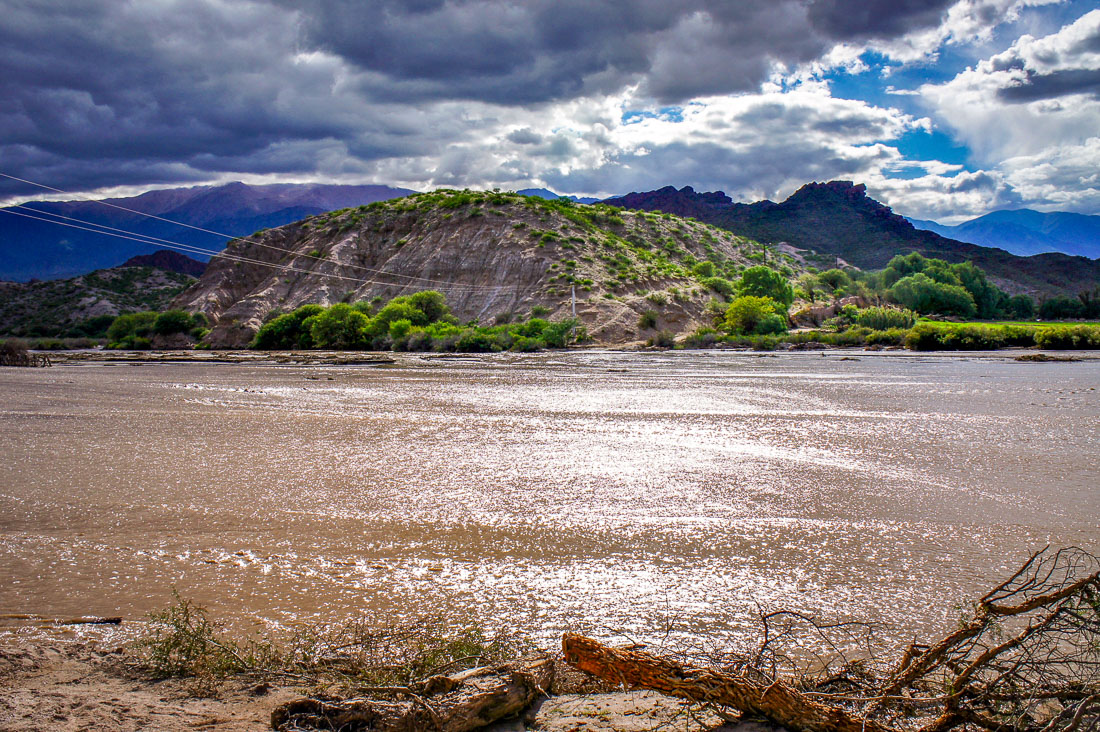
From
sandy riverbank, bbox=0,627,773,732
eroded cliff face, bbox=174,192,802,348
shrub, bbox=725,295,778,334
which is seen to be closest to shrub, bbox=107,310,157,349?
eroded cliff face, bbox=174,192,802,348

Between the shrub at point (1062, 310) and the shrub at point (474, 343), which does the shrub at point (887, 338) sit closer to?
the shrub at point (474, 343)

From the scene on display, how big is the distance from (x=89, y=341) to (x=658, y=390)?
275 feet

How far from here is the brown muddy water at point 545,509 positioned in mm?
5023

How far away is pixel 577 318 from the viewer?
5700cm

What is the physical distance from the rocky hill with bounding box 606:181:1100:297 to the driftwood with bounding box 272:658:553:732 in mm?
146799

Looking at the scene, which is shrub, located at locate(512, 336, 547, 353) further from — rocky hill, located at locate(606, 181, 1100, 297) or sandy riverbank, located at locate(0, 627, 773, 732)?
rocky hill, located at locate(606, 181, 1100, 297)

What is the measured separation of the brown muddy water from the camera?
5.02 metres

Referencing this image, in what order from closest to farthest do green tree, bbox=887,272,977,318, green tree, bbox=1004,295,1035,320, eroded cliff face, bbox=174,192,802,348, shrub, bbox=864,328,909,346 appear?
shrub, bbox=864,328,909,346 → eroded cliff face, bbox=174,192,802,348 → green tree, bbox=887,272,977,318 → green tree, bbox=1004,295,1035,320

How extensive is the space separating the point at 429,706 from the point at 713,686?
1353 millimetres

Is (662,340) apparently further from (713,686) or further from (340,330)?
(713,686)

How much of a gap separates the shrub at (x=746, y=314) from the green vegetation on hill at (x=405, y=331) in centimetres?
1388

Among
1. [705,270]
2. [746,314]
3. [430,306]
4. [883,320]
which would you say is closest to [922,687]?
[746,314]

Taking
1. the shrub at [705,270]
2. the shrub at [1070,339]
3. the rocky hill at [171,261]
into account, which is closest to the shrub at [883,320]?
the shrub at [1070,339]

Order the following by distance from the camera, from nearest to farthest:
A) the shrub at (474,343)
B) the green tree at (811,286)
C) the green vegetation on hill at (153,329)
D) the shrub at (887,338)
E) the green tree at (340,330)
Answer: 1. the shrub at (887,338)
2. the shrub at (474,343)
3. the green tree at (340,330)
4. the green vegetation on hill at (153,329)
5. the green tree at (811,286)
